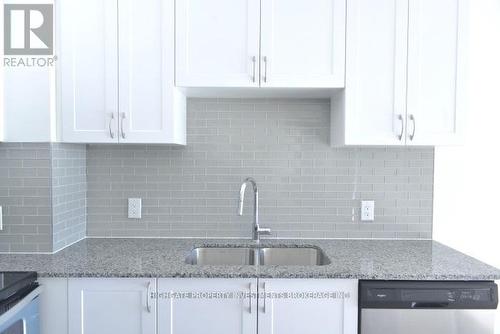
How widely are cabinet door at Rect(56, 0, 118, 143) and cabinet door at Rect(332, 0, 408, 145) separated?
1234 millimetres

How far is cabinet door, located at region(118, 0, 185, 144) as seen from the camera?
2.04m

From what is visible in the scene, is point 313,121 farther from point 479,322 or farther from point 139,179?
point 479,322

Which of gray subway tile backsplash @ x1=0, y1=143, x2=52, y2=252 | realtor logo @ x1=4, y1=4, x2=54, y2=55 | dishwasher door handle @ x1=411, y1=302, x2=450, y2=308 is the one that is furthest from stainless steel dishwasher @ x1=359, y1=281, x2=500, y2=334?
realtor logo @ x1=4, y1=4, x2=54, y2=55

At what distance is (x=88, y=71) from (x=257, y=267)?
1.34 meters

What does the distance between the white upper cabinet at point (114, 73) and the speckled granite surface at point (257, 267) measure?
60 centimetres

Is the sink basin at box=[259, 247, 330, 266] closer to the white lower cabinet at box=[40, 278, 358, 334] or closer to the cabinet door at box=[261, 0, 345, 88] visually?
the white lower cabinet at box=[40, 278, 358, 334]

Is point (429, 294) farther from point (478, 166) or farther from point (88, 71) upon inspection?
point (88, 71)

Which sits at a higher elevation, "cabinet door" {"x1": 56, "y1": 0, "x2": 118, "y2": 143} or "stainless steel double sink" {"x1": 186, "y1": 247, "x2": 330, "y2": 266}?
"cabinet door" {"x1": 56, "y1": 0, "x2": 118, "y2": 143}

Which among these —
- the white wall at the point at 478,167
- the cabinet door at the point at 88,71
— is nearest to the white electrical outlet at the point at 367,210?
the white wall at the point at 478,167

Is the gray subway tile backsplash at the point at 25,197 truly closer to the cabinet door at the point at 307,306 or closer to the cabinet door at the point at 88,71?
the cabinet door at the point at 88,71

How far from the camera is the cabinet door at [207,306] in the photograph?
1738 millimetres

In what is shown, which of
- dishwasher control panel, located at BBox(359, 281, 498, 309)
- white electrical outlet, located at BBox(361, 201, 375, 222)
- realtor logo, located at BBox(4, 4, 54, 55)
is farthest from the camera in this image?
white electrical outlet, located at BBox(361, 201, 375, 222)

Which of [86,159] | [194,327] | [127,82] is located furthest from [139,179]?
[194,327]

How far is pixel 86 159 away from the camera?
2.44m
